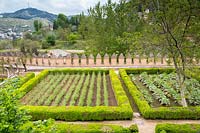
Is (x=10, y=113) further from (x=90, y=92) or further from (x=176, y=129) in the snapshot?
(x=90, y=92)

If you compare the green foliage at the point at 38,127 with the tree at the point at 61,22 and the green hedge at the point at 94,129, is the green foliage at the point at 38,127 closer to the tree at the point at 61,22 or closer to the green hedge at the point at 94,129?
the green hedge at the point at 94,129

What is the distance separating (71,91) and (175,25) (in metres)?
5.79

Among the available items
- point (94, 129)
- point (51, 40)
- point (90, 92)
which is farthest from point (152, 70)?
point (51, 40)

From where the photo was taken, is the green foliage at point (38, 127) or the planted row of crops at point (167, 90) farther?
the planted row of crops at point (167, 90)

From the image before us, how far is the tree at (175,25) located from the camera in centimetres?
965

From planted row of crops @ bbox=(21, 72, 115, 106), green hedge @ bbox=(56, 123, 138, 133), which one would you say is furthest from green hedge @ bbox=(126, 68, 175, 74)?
green hedge @ bbox=(56, 123, 138, 133)

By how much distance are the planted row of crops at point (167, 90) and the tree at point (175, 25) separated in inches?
37.7

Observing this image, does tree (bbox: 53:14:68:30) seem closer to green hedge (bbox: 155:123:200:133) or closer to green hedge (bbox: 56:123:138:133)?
green hedge (bbox: 56:123:138:133)

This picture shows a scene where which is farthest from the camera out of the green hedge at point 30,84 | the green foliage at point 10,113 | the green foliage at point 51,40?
the green foliage at point 51,40

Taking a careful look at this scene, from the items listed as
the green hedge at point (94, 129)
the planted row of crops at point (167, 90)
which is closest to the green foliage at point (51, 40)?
the planted row of crops at point (167, 90)

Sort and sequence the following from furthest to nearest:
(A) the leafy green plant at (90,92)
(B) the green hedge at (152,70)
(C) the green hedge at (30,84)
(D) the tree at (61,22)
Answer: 1. (D) the tree at (61,22)
2. (B) the green hedge at (152,70)
3. (C) the green hedge at (30,84)
4. (A) the leafy green plant at (90,92)

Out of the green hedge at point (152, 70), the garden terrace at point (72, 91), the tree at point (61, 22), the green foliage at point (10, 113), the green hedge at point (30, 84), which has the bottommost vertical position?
the garden terrace at point (72, 91)

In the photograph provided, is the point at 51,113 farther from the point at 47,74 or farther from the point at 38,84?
the point at 47,74

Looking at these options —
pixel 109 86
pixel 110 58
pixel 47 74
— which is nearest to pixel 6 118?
pixel 109 86
